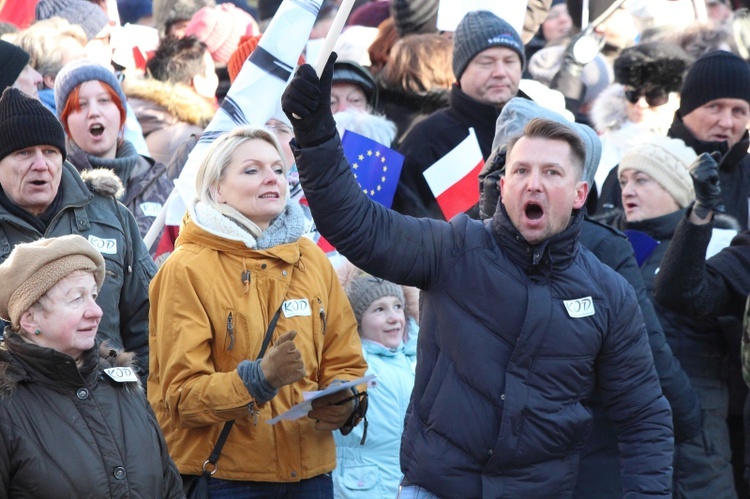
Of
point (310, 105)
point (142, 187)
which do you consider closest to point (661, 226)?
point (142, 187)

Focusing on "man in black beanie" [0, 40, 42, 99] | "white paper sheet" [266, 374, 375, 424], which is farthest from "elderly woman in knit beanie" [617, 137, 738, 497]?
"man in black beanie" [0, 40, 42, 99]

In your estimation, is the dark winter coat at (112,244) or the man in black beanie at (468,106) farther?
the man in black beanie at (468,106)

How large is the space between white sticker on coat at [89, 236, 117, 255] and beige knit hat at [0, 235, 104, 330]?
0.97 m

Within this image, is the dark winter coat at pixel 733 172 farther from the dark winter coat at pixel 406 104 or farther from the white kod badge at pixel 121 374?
the white kod badge at pixel 121 374

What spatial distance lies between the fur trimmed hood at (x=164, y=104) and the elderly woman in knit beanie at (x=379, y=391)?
2144 millimetres

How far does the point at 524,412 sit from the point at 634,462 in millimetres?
583

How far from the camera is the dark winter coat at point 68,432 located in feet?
A: 13.0

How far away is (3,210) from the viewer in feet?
16.6

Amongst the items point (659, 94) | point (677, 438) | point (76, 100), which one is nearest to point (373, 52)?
point (659, 94)

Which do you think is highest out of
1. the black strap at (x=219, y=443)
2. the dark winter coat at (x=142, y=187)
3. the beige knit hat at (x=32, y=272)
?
the dark winter coat at (x=142, y=187)

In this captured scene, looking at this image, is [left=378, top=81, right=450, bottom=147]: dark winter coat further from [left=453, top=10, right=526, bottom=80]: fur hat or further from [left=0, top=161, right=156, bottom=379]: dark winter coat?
[left=0, top=161, right=156, bottom=379]: dark winter coat

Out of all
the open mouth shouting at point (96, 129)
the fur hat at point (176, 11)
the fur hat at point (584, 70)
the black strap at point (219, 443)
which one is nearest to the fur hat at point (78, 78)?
the open mouth shouting at point (96, 129)

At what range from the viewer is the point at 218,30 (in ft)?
33.4

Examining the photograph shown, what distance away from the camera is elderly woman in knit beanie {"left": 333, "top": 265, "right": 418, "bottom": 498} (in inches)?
226
